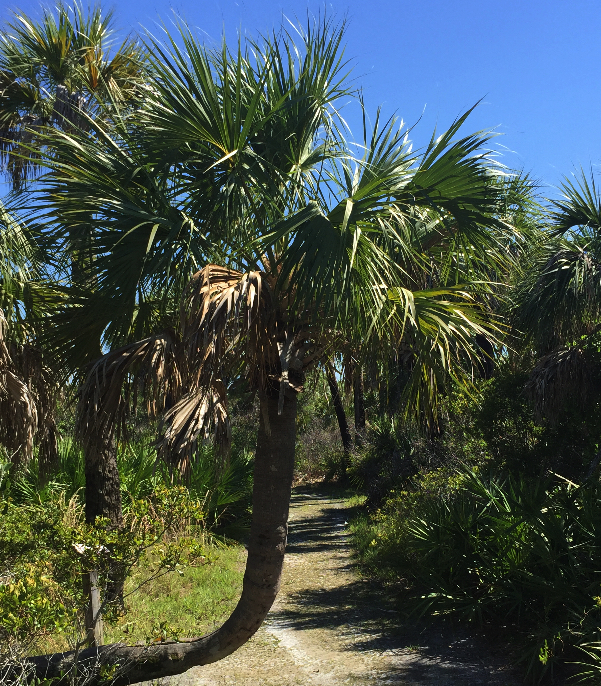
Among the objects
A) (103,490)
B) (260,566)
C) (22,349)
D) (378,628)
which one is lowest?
(378,628)

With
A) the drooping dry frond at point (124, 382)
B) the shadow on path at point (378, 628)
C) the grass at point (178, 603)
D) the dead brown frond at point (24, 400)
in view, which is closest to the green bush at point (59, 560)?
the dead brown frond at point (24, 400)

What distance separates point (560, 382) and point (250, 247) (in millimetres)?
5817

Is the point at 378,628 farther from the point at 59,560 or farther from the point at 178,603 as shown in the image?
the point at 59,560

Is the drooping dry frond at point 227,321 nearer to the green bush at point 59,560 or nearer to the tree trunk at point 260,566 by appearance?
the tree trunk at point 260,566

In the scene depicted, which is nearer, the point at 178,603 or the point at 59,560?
the point at 59,560

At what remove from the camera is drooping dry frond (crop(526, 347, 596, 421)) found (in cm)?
894

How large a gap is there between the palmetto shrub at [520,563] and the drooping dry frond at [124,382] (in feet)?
13.1

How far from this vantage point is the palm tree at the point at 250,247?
4523 mm

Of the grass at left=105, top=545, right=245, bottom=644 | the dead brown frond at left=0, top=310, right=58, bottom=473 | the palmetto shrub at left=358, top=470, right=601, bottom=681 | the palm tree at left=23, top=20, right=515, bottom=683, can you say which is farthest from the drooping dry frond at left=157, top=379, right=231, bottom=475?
the palmetto shrub at left=358, top=470, right=601, bottom=681

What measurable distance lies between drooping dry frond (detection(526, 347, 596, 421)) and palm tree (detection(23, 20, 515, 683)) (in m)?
4.17

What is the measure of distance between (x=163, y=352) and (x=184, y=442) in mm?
806

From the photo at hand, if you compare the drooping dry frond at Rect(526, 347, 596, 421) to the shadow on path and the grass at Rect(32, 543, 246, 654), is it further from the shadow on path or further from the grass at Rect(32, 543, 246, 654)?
the grass at Rect(32, 543, 246, 654)

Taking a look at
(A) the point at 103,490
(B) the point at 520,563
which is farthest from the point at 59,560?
(B) the point at 520,563

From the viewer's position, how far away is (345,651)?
24.2ft
